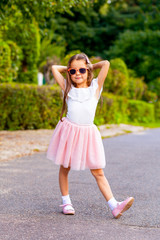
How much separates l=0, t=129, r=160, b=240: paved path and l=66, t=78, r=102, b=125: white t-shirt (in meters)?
0.89

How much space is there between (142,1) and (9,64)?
863 inches

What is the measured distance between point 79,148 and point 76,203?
77 cm

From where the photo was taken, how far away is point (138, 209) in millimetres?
4105

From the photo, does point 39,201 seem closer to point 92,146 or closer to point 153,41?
point 92,146

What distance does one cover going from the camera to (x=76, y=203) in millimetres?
4289

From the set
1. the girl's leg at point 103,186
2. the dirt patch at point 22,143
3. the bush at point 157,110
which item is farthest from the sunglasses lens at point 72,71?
the bush at point 157,110

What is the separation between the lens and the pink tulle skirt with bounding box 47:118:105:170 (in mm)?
3814

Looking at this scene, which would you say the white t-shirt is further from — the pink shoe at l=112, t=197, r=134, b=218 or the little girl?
the pink shoe at l=112, t=197, r=134, b=218

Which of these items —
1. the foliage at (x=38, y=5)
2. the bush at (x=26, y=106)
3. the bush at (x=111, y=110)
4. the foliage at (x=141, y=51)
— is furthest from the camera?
the foliage at (x=141, y=51)

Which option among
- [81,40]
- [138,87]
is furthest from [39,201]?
[81,40]

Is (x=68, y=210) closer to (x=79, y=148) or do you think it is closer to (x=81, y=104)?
(x=79, y=148)

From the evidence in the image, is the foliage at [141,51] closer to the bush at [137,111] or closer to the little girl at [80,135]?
the bush at [137,111]

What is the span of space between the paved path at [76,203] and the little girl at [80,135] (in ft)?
0.68

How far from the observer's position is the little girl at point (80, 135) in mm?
3818
